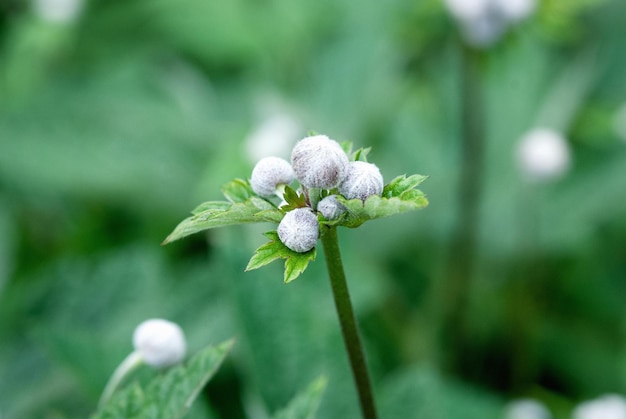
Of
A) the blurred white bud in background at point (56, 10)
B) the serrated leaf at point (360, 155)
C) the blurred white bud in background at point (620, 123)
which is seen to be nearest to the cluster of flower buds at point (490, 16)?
the blurred white bud in background at point (620, 123)

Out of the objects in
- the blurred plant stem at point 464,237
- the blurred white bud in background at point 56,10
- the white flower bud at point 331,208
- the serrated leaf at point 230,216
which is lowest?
the white flower bud at point 331,208

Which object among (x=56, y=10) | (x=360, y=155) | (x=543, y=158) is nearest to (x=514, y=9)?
(x=543, y=158)

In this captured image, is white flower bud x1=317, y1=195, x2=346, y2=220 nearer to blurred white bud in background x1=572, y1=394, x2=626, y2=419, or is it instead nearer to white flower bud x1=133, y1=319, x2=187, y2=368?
white flower bud x1=133, y1=319, x2=187, y2=368

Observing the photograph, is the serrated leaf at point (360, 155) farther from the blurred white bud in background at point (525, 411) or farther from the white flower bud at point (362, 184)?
the blurred white bud in background at point (525, 411)

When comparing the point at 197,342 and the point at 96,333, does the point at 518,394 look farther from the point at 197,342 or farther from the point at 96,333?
the point at 96,333

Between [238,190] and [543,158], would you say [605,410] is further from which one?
[238,190]

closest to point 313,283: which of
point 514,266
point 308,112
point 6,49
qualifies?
point 514,266
